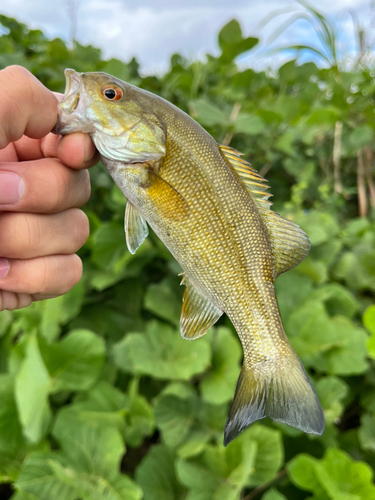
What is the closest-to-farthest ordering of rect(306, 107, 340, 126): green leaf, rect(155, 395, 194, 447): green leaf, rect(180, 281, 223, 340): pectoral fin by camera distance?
rect(180, 281, 223, 340): pectoral fin → rect(155, 395, 194, 447): green leaf → rect(306, 107, 340, 126): green leaf

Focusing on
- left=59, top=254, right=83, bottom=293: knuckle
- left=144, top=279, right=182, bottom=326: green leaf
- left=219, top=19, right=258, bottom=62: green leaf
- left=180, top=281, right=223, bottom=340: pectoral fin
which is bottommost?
left=144, top=279, right=182, bottom=326: green leaf

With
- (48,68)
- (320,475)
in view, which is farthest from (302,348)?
(48,68)

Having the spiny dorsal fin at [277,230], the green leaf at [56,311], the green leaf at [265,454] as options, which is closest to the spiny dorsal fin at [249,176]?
the spiny dorsal fin at [277,230]

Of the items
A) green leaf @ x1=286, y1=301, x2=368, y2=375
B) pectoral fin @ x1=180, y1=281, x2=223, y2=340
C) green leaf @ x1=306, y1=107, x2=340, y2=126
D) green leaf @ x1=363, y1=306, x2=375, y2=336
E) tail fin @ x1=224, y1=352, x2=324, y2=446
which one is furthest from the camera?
green leaf @ x1=306, y1=107, x2=340, y2=126

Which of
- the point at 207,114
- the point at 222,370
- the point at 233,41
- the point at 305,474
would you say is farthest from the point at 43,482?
the point at 233,41

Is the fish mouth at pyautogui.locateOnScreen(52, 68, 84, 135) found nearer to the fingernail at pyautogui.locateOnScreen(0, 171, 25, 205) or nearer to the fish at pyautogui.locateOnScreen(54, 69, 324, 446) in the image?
the fish at pyautogui.locateOnScreen(54, 69, 324, 446)

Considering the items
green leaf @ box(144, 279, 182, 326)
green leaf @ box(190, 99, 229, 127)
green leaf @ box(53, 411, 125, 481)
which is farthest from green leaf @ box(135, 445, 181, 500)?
green leaf @ box(190, 99, 229, 127)

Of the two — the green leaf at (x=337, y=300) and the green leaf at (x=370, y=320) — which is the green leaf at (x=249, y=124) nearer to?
the green leaf at (x=337, y=300)
